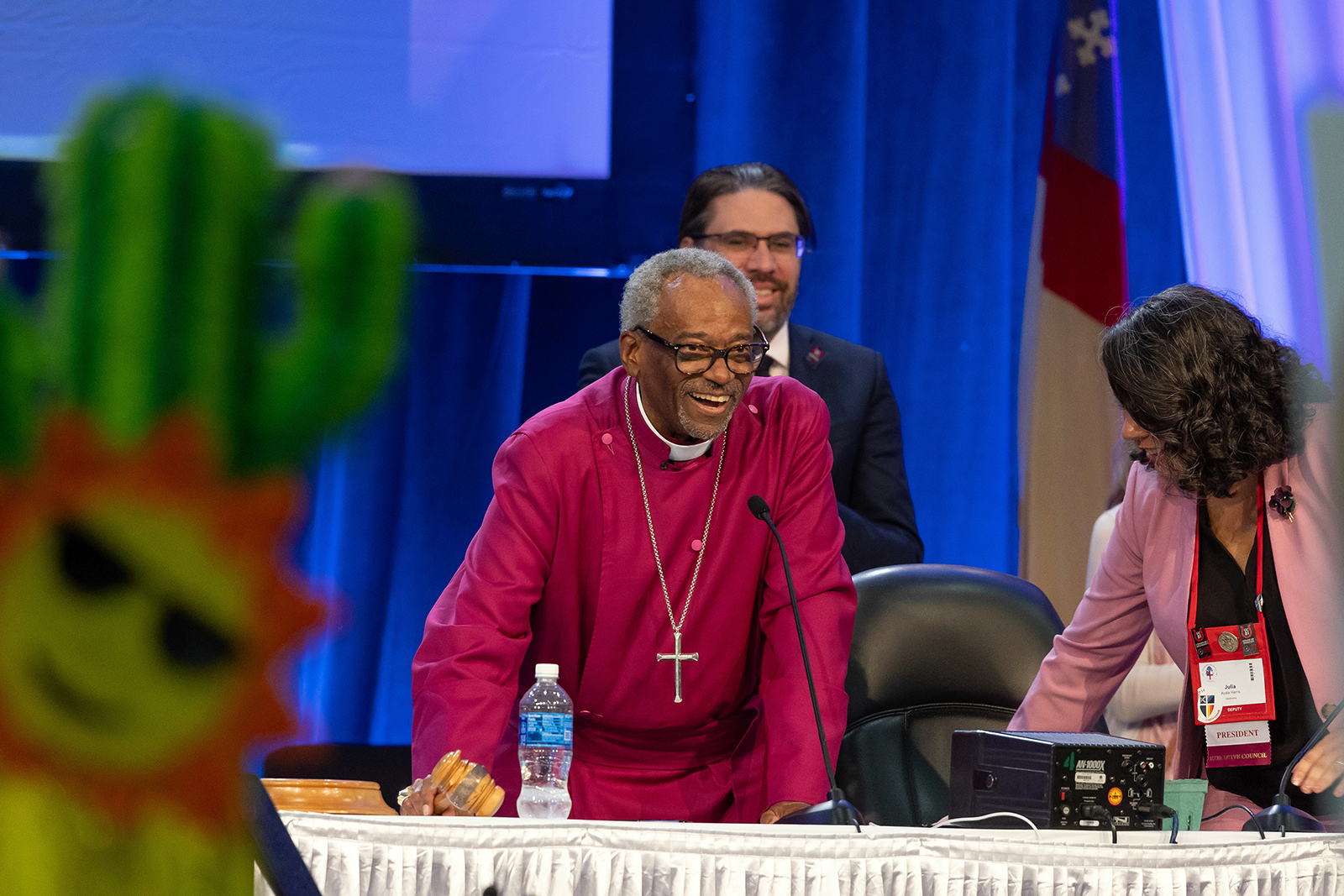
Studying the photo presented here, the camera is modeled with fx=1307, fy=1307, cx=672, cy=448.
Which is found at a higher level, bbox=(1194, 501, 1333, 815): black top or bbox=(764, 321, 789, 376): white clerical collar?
bbox=(764, 321, 789, 376): white clerical collar

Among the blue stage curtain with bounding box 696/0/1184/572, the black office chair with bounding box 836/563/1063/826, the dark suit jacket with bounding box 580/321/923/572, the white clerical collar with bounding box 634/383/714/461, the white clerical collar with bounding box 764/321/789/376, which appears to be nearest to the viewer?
the white clerical collar with bounding box 634/383/714/461

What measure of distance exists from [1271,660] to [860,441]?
1.02 meters

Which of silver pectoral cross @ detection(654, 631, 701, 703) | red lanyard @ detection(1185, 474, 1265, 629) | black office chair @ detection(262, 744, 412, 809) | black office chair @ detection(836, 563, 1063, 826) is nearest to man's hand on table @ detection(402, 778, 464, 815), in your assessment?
silver pectoral cross @ detection(654, 631, 701, 703)

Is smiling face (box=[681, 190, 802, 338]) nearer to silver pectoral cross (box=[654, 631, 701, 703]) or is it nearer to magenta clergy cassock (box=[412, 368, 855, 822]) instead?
magenta clergy cassock (box=[412, 368, 855, 822])

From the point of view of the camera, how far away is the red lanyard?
6.55 ft

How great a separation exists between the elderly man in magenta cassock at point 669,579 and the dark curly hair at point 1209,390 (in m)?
0.51

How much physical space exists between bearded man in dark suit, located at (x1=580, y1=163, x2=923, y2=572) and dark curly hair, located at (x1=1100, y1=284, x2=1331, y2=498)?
2.44 ft

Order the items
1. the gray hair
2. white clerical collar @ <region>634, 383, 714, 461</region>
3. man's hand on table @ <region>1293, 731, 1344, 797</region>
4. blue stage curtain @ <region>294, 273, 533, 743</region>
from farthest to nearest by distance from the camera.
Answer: blue stage curtain @ <region>294, 273, 533, 743</region>
white clerical collar @ <region>634, 383, 714, 461</region>
the gray hair
man's hand on table @ <region>1293, 731, 1344, 797</region>

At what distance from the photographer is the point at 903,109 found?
3.80 meters

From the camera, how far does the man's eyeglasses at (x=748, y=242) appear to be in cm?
275

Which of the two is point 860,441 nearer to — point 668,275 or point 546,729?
point 668,275

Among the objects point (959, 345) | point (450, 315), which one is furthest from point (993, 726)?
point (450, 315)

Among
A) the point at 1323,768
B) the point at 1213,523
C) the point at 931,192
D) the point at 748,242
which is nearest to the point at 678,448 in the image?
the point at 748,242

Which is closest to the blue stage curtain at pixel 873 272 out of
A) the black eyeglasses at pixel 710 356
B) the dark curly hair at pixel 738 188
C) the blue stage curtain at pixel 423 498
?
the blue stage curtain at pixel 423 498
